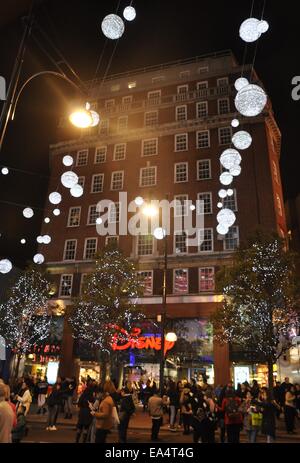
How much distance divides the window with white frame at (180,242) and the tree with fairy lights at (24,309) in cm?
1104

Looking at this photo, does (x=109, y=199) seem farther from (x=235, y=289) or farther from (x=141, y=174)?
(x=235, y=289)

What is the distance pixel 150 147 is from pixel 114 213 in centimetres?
742

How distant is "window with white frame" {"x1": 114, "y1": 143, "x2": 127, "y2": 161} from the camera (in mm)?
36625

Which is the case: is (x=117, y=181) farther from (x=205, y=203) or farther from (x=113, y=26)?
(x=113, y=26)

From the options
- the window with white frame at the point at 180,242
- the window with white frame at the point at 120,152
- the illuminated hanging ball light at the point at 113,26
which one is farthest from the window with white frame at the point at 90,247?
the illuminated hanging ball light at the point at 113,26

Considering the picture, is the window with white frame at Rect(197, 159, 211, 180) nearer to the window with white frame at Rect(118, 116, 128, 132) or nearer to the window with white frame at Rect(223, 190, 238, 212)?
the window with white frame at Rect(223, 190, 238, 212)

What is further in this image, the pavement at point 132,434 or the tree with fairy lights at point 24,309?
the tree with fairy lights at point 24,309

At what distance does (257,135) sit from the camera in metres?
32.5

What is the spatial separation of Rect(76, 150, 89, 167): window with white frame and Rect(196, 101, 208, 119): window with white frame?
11.9 metres

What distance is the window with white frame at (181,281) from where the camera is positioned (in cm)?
2975

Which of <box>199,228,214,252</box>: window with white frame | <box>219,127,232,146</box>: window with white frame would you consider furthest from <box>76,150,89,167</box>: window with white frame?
<box>199,228,214,252</box>: window with white frame

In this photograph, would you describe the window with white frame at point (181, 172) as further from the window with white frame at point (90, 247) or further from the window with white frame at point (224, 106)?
the window with white frame at point (90, 247)
